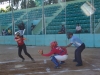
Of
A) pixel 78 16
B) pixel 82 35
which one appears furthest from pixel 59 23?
pixel 82 35

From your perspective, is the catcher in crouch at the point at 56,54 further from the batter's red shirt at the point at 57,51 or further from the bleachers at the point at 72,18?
the bleachers at the point at 72,18

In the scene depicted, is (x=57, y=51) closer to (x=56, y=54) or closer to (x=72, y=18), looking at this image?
(x=56, y=54)

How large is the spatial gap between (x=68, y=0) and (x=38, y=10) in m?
3.44

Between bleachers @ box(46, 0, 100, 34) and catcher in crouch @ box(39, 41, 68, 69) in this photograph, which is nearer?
catcher in crouch @ box(39, 41, 68, 69)

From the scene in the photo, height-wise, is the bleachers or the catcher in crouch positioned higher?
the bleachers

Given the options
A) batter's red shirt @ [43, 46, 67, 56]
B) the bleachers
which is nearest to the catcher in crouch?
batter's red shirt @ [43, 46, 67, 56]

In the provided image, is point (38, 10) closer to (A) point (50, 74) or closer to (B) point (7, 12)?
(B) point (7, 12)

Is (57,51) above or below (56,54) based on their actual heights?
above

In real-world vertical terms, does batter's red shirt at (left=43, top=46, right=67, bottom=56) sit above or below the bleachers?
below

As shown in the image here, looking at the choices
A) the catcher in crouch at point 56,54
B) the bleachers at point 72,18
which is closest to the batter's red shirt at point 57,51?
the catcher in crouch at point 56,54

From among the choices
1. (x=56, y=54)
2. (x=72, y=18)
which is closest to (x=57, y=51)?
(x=56, y=54)

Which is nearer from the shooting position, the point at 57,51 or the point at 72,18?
the point at 57,51

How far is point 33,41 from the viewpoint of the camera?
75.2 ft

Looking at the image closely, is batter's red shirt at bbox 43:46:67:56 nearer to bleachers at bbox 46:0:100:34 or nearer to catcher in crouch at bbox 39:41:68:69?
catcher in crouch at bbox 39:41:68:69
